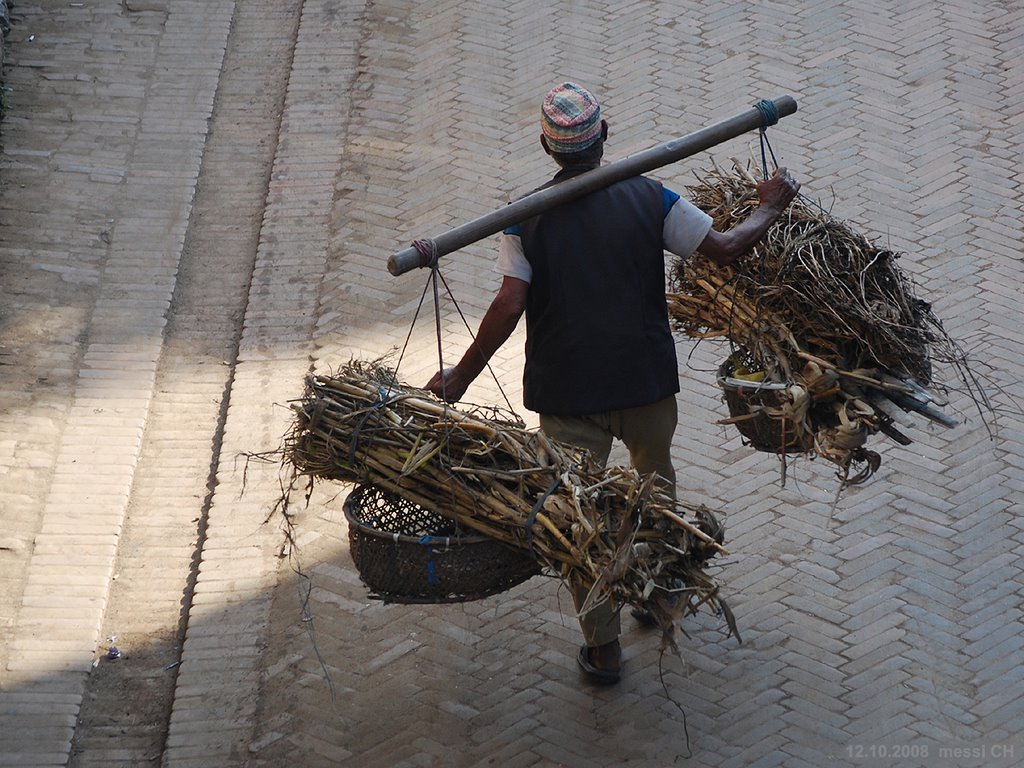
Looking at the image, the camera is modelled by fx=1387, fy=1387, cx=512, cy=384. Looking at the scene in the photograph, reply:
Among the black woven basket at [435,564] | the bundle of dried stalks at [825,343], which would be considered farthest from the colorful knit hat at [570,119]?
the black woven basket at [435,564]

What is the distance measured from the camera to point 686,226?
15.5 ft

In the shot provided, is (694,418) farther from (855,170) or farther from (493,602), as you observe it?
(855,170)

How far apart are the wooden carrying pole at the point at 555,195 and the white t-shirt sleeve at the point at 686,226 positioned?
173mm

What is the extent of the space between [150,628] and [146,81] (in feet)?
14.8

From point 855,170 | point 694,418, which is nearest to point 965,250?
point 855,170

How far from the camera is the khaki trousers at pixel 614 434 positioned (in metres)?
4.95

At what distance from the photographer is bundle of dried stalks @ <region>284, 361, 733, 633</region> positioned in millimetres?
4211

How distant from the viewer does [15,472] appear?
6566mm

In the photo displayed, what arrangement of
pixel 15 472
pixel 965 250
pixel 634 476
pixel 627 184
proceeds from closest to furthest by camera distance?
pixel 634 476, pixel 627 184, pixel 15 472, pixel 965 250

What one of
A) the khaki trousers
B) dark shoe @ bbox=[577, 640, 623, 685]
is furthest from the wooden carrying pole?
dark shoe @ bbox=[577, 640, 623, 685]

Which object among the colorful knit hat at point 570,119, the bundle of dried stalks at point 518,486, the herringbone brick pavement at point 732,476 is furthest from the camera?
the herringbone brick pavement at point 732,476

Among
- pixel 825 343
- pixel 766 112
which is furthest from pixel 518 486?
pixel 766 112

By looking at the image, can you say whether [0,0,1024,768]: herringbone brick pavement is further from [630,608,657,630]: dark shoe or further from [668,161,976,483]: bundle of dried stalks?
[668,161,976,483]: bundle of dried stalks

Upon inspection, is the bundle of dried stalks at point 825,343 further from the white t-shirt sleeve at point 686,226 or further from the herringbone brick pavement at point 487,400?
the herringbone brick pavement at point 487,400
